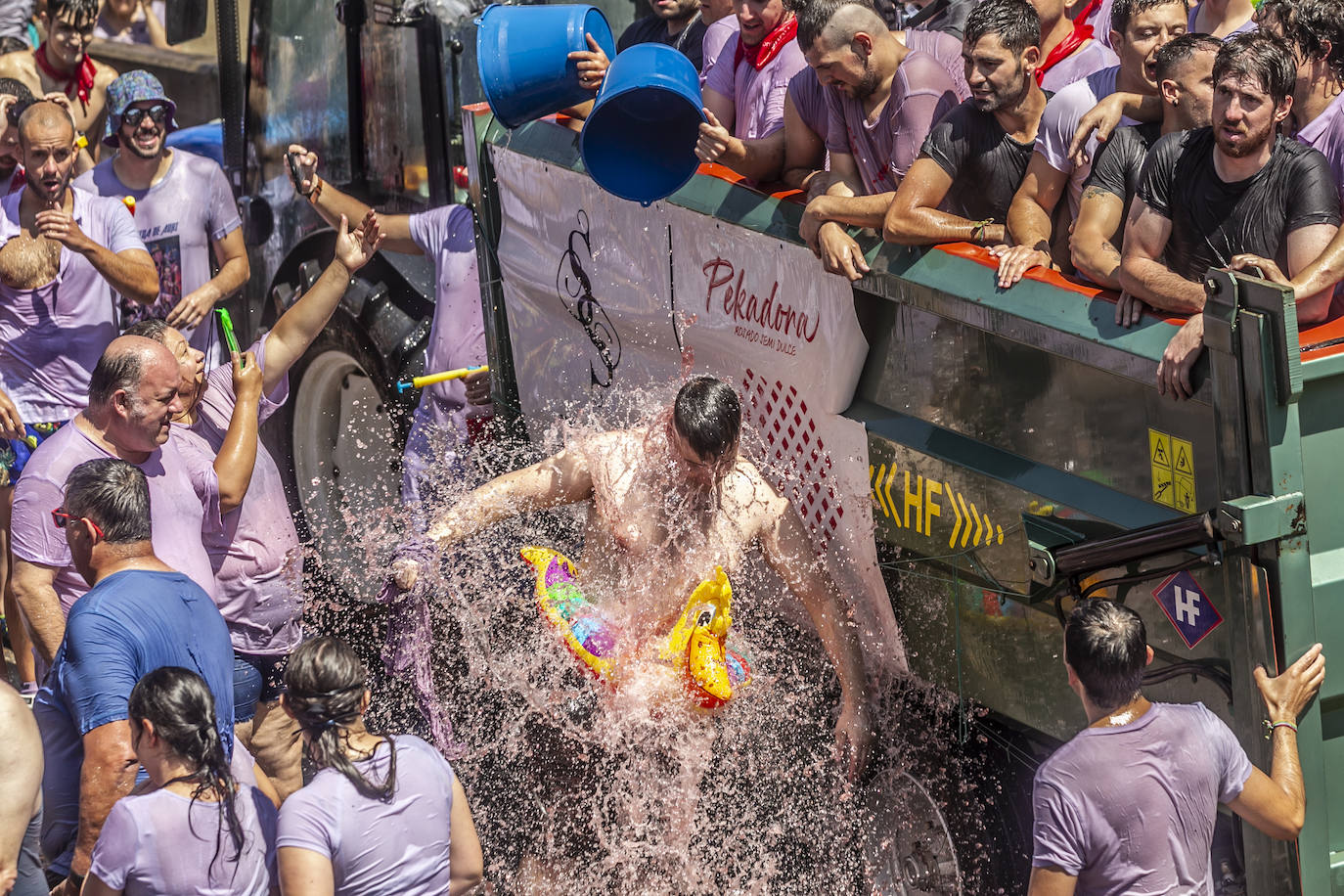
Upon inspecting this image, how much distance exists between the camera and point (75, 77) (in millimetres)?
8078

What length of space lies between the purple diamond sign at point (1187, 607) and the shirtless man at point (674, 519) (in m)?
0.99

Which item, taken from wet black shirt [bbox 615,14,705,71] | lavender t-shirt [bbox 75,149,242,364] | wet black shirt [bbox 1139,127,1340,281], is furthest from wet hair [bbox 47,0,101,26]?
wet black shirt [bbox 1139,127,1340,281]

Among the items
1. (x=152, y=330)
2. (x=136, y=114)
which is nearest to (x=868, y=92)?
(x=152, y=330)

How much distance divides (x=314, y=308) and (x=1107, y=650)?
303 cm

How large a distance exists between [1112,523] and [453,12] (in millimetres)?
3547

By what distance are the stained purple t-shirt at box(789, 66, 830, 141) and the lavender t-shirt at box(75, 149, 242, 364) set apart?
299 cm

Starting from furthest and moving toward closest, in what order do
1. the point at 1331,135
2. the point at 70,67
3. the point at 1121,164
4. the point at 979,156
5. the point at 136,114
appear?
the point at 70,67, the point at 136,114, the point at 979,156, the point at 1121,164, the point at 1331,135

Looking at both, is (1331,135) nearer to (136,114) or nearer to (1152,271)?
(1152,271)

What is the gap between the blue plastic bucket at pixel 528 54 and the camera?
4.79 m

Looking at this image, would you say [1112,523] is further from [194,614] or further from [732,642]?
[194,614]

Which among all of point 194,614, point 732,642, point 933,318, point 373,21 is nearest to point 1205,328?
point 933,318

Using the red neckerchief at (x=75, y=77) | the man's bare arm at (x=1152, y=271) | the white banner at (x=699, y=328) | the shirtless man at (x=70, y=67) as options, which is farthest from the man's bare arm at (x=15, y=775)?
the red neckerchief at (x=75, y=77)

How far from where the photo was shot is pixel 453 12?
5.64 metres

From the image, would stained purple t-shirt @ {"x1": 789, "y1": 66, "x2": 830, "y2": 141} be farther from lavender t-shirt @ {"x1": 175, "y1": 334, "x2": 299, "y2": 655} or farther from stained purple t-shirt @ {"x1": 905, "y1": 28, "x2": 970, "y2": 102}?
lavender t-shirt @ {"x1": 175, "y1": 334, "x2": 299, "y2": 655}
